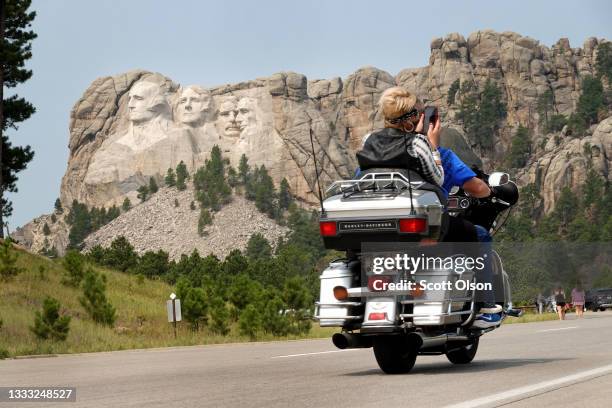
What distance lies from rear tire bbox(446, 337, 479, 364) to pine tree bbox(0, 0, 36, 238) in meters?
38.9

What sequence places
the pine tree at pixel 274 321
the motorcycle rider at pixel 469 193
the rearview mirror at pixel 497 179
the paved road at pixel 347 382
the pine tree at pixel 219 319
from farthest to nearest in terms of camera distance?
1. the pine tree at pixel 219 319
2. the pine tree at pixel 274 321
3. the rearview mirror at pixel 497 179
4. the motorcycle rider at pixel 469 193
5. the paved road at pixel 347 382

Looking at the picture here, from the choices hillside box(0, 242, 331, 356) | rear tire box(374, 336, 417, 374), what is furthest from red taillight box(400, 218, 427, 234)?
hillside box(0, 242, 331, 356)

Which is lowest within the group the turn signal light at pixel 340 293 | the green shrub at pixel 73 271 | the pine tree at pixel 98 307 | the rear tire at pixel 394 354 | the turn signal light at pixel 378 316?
the rear tire at pixel 394 354

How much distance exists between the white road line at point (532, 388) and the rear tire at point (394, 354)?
137 centimetres

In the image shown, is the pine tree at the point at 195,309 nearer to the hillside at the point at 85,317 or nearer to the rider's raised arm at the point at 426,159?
Result: the hillside at the point at 85,317

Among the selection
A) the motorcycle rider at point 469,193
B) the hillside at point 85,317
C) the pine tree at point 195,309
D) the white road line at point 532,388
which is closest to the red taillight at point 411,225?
the motorcycle rider at point 469,193

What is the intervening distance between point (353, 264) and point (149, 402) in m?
2.37

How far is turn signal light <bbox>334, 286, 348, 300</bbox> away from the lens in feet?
31.3

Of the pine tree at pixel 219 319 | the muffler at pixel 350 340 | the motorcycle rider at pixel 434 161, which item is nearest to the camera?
the motorcycle rider at pixel 434 161

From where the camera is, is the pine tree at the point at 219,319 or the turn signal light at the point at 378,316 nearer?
the turn signal light at the point at 378,316

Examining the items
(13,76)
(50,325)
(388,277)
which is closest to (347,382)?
(388,277)

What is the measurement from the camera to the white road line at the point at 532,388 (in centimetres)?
744

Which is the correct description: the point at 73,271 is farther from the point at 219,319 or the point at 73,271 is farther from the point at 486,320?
the point at 486,320

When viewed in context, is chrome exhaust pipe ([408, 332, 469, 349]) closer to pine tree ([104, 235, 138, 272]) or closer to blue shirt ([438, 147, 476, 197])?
blue shirt ([438, 147, 476, 197])
